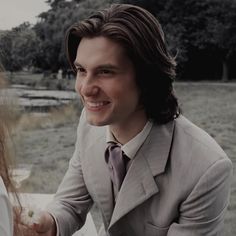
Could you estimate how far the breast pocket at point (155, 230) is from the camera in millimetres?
1003

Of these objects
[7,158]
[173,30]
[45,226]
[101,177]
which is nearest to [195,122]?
[173,30]

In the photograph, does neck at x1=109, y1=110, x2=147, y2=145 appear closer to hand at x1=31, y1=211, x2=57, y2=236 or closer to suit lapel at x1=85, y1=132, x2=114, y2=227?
suit lapel at x1=85, y1=132, x2=114, y2=227

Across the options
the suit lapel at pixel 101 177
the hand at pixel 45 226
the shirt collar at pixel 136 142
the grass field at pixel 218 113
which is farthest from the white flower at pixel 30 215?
the grass field at pixel 218 113

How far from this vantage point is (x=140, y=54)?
912 millimetres

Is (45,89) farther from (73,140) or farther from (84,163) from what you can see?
(84,163)

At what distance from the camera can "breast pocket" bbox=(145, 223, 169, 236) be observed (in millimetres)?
Answer: 1003

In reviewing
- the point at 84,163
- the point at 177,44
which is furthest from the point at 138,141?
the point at 177,44

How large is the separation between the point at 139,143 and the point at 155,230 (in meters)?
0.19

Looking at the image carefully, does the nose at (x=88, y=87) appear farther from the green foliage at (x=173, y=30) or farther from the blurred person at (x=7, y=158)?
the green foliage at (x=173, y=30)

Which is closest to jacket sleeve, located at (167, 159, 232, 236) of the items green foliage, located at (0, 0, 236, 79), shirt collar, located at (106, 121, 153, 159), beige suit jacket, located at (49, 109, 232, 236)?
beige suit jacket, located at (49, 109, 232, 236)

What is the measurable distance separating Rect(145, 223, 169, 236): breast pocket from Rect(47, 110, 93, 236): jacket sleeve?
197mm

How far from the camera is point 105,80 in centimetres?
93

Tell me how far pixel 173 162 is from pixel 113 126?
0.15 metres

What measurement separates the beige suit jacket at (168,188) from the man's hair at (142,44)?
67mm
